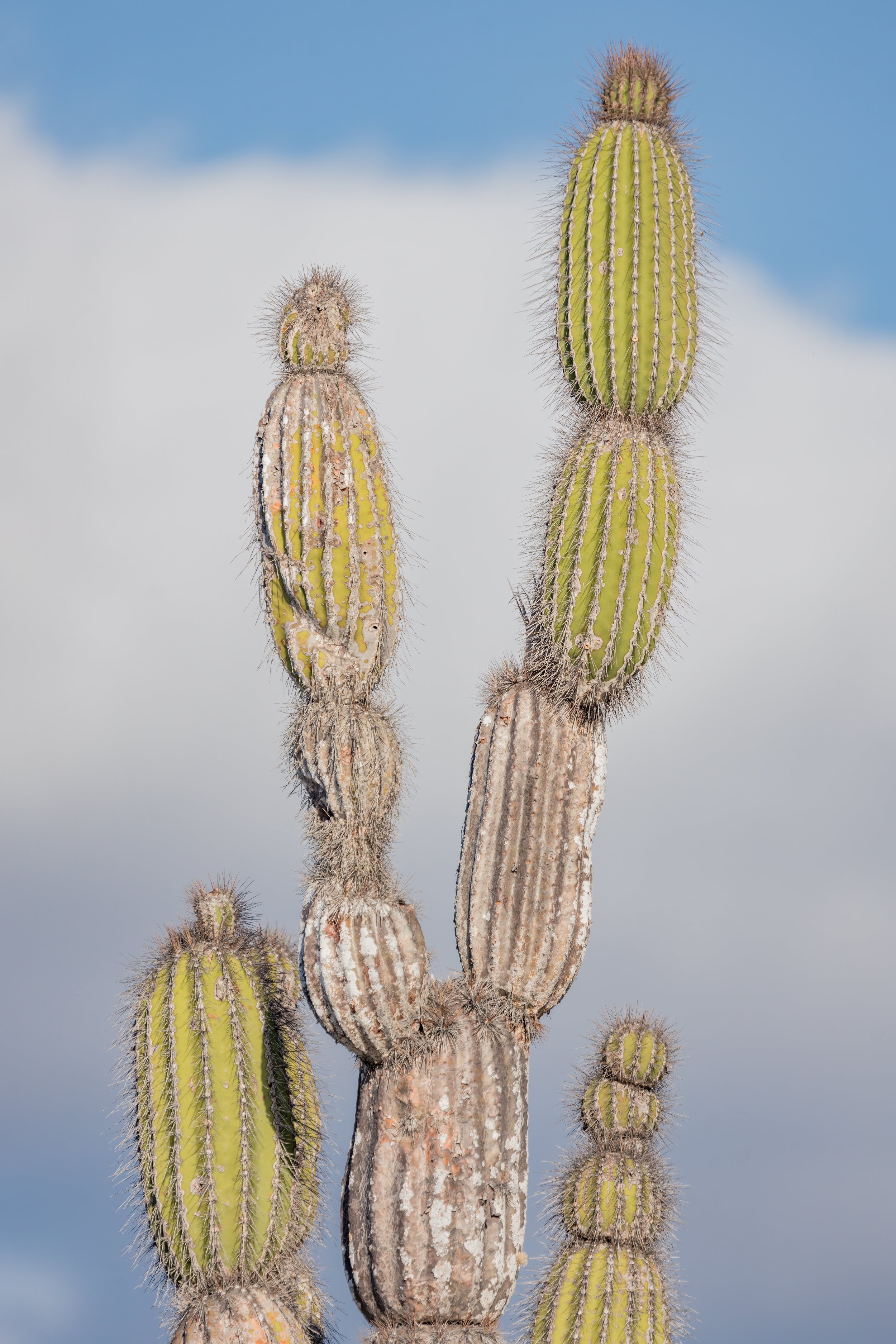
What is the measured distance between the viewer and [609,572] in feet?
23.2

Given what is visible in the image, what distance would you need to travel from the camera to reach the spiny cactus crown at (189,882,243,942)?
7.35m

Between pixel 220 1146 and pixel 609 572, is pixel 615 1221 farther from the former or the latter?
pixel 609 572

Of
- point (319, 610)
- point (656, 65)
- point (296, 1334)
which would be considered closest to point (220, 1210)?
point (296, 1334)

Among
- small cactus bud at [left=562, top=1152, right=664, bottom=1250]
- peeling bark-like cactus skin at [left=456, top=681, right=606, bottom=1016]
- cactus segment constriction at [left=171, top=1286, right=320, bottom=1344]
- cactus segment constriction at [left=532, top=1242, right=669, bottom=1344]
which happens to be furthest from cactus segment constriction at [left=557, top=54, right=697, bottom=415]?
cactus segment constriction at [left=532, top=1242, right=669, bottom=1344]

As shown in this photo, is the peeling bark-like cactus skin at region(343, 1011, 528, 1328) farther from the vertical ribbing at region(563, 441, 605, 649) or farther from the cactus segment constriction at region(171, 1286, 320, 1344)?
the vertical ribbing at region(563, 441, 605, 649)

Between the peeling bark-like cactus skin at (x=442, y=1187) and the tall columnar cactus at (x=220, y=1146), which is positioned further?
the tall columnar cactus at (x=220, y=1146)

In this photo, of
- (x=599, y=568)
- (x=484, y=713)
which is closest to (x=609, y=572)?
(x=599, y=568)

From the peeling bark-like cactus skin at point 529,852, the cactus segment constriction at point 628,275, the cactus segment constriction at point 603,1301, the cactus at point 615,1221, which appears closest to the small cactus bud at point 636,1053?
the cactus at point 615,1221

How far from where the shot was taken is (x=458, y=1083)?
6289 millimetres

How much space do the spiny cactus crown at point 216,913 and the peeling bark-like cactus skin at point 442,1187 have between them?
4.19 ft

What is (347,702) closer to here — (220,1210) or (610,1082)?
(220,1210)

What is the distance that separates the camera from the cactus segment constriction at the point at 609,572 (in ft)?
23.2

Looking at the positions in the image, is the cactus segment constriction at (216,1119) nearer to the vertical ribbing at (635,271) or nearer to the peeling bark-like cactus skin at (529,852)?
the peeling bark-like cactus skin at (529,852)

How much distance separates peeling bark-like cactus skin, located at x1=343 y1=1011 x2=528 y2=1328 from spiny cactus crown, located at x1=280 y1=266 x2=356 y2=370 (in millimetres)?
2934
